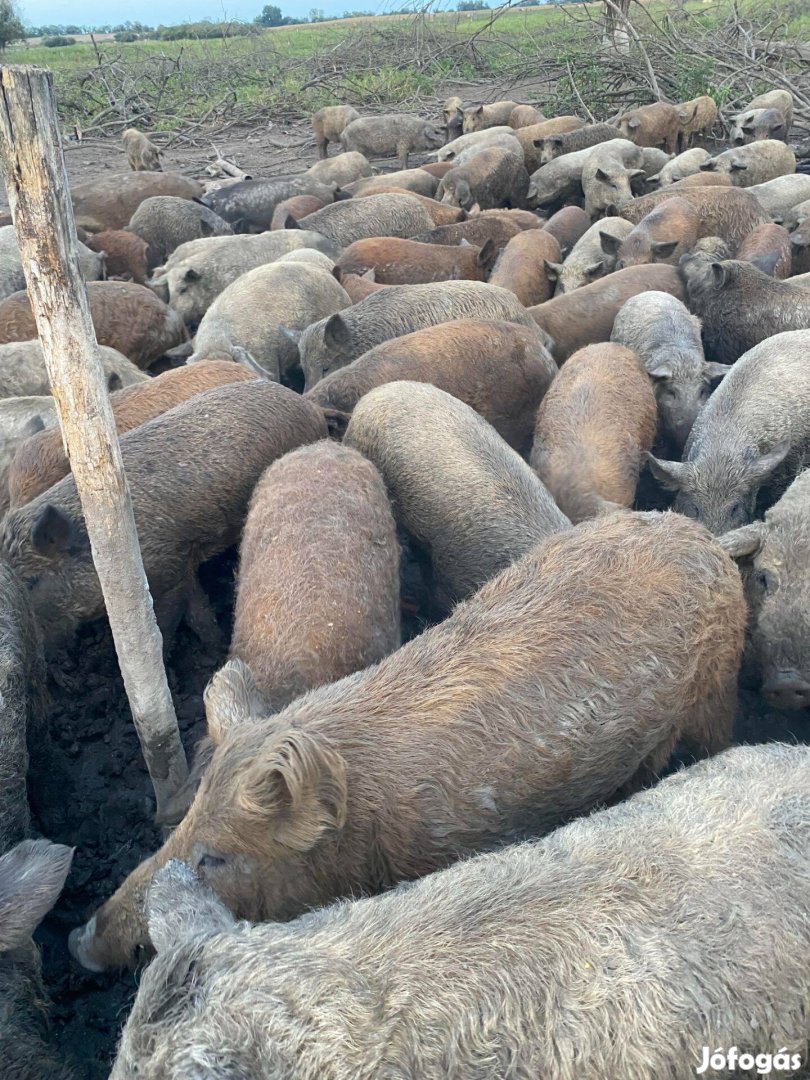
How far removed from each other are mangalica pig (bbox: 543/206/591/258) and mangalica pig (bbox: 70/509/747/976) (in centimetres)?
757

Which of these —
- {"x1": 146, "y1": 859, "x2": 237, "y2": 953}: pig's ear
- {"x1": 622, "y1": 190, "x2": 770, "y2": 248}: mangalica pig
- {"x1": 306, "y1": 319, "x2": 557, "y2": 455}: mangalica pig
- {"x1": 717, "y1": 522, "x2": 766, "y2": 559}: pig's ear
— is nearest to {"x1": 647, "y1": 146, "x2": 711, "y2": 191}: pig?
{"x1": 622, "y1": 190, "x2": 770, "y2": 248}: mangalica pig

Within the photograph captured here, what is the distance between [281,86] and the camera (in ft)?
74.0

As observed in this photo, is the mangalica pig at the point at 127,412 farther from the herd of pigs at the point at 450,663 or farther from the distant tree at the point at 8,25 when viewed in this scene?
the distant tree at the point at 8,25

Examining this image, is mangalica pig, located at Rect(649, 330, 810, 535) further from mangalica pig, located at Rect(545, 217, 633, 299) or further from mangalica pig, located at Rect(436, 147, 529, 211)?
mangalica pig, located at Rect(436, 147, 529, 211)

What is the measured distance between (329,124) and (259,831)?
16703mm

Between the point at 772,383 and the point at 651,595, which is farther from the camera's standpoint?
the point at 772,383

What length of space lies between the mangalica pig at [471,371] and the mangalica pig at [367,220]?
4.23 metres

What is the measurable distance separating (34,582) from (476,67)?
71.8 ft

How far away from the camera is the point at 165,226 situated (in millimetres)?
10914

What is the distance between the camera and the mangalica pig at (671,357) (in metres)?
6.44

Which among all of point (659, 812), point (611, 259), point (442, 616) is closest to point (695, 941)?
point (659, 812)

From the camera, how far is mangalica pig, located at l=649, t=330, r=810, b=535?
17.5 ft

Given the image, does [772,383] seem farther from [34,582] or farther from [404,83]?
[404,83]

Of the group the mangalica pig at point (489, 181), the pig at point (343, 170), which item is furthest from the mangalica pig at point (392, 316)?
the pig at point (343, 170)
